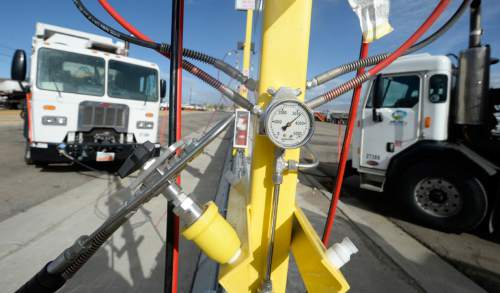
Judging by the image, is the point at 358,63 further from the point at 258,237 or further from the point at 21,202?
the point at 21,202

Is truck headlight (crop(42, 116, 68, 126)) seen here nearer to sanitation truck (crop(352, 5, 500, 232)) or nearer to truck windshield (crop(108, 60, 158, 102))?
truck windshield (crop(108, 60, 158, 102))

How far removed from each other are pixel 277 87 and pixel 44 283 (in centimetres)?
107

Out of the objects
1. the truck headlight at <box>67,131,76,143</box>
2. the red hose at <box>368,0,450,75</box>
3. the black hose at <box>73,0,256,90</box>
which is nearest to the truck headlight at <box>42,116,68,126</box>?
the truck headlight at <box>67,131,76,143</box>

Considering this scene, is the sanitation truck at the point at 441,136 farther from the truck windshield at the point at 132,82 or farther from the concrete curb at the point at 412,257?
the truck windshield at the point at 132,82

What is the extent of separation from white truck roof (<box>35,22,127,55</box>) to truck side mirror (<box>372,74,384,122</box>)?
16.2ft

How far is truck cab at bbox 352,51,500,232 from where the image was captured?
325 centimetres

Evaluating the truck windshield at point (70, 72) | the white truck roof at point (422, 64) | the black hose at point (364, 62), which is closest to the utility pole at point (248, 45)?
the truck windshield at point (70, 72)

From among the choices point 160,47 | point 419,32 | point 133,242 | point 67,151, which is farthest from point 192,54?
point 67,151

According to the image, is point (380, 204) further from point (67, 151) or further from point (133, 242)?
point (67, 151)

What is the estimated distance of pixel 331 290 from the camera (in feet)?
2.50

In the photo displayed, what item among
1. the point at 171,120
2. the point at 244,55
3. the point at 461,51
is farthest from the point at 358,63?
the point at 244,55

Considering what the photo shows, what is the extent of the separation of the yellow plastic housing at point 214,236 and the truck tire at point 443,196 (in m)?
3.68

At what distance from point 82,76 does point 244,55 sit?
453cm

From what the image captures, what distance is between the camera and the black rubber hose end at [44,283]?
893mm
